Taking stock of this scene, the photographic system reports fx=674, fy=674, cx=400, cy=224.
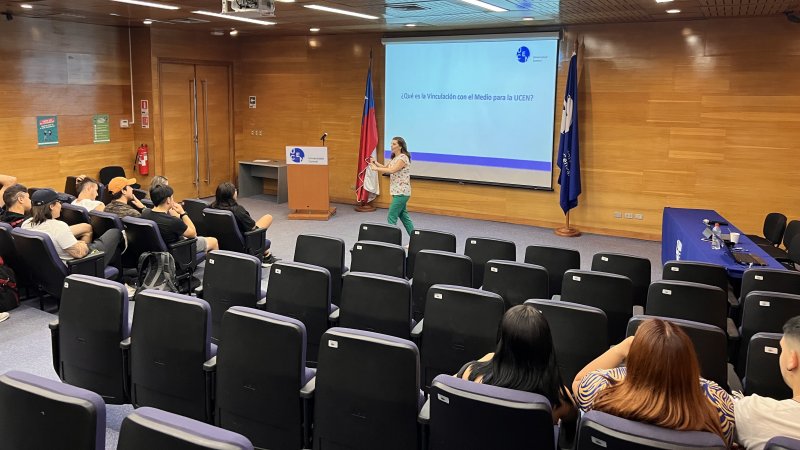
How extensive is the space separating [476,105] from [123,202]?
588 centimetres

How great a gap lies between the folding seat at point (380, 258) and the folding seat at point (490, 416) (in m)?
2.70

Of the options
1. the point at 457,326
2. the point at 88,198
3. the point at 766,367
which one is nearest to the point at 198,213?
the point at 88,198

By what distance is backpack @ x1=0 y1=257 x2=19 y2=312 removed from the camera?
5.92 meters

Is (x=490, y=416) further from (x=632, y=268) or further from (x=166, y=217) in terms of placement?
(x=166, y=217)

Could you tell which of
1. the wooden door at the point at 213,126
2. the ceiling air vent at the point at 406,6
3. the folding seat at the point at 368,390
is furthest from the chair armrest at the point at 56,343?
the wooden door at the point at 213,126

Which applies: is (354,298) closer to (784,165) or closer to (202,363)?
(202,363)

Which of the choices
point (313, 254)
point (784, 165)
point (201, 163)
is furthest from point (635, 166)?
point (201, 163)

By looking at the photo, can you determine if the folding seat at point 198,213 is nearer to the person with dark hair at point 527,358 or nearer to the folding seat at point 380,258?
the folding seat at point 380,258

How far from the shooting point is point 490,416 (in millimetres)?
2514

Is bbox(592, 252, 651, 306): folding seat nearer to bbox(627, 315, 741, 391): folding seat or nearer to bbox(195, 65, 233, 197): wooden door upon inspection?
bbox(627, 315, 741, 391): folding seat

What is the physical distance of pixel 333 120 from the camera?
12555 mm

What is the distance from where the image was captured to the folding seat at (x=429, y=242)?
6.27 metres

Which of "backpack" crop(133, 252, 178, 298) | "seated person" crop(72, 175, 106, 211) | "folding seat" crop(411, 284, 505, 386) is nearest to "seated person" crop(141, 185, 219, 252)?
"backpack" crop(133, 252, 178, 298)

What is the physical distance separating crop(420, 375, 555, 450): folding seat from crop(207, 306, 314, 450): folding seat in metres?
0.81
